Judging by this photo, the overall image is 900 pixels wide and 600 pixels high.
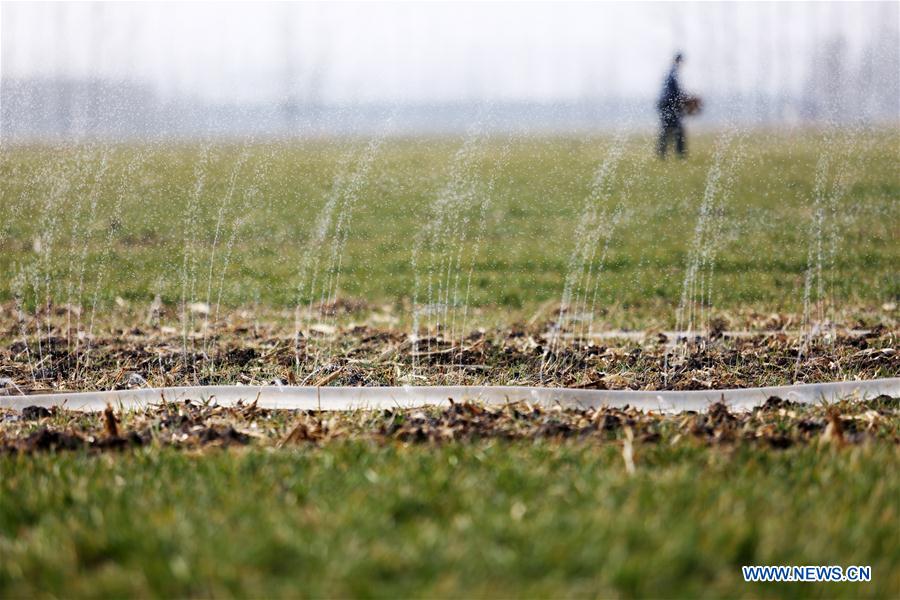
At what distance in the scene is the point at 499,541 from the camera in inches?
103

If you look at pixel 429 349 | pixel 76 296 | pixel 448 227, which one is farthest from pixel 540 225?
pixel 429 349

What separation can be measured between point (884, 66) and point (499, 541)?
541 inches

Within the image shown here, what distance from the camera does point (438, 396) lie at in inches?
170

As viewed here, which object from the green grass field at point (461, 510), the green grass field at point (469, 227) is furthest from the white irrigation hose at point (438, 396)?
the green grass field at point (469, 227)

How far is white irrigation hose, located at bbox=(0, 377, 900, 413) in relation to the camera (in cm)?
426

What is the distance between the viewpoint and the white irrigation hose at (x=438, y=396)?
4.26 m

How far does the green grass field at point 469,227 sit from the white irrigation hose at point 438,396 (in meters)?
2.71

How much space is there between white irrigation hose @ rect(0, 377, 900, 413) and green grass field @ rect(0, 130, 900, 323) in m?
2.71

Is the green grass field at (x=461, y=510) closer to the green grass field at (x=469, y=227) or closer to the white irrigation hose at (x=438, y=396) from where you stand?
the white irrigation hose at (x=438, y=396)

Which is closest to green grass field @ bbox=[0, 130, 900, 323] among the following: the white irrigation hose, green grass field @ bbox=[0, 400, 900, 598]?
the white irrigation hose

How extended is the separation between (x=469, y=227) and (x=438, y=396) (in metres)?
10.4

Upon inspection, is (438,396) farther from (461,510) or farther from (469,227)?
(469,227)

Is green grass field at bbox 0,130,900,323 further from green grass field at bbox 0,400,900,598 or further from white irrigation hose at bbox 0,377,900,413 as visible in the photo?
green grass field at bbox 0,400,900,598

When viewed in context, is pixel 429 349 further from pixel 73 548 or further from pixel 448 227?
pixel 448 227
